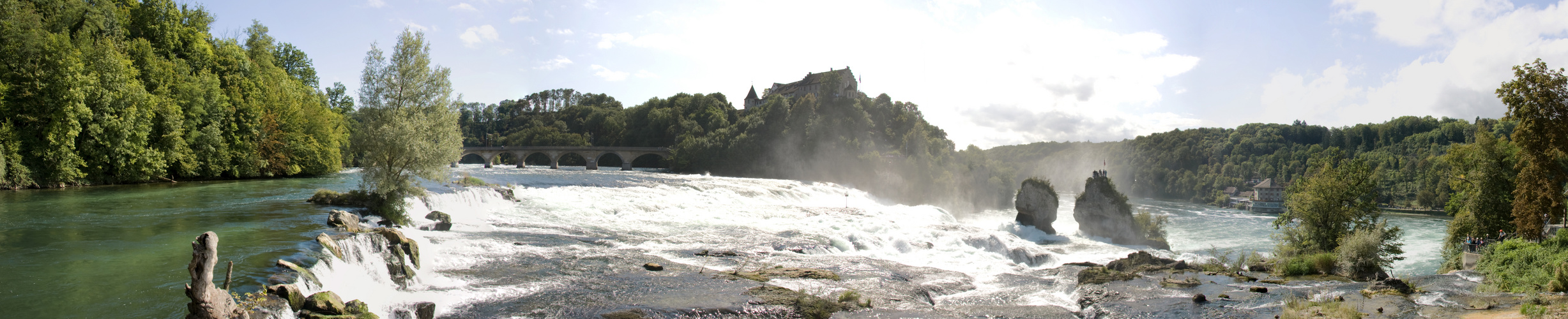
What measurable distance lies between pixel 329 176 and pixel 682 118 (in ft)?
226

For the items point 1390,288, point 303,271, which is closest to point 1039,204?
point 1390,288

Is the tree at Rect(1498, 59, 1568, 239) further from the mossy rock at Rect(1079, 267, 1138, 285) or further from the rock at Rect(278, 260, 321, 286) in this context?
the rock at Rect(278, 260, 321, 286)

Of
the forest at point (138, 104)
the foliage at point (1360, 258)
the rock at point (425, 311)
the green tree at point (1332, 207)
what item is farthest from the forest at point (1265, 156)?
the forest at point (138, 104)

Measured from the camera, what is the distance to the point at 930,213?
144ft

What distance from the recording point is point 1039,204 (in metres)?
43.2

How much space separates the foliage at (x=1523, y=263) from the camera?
1577cm

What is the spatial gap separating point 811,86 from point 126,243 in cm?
10774

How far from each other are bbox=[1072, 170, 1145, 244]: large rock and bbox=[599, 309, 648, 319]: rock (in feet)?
113

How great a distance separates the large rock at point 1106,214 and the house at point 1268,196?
157 feet

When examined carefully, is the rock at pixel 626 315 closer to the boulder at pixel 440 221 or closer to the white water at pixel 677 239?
the white water at pixel 677 239

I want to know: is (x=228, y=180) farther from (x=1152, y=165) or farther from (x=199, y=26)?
(x=1152, y=165)

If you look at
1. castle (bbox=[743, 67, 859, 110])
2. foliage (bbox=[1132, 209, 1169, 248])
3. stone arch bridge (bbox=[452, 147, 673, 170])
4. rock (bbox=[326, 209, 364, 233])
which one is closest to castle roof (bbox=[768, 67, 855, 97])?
castle (bbox=[743, 67, 859, 110])

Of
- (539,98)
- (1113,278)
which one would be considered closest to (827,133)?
(1113,278)

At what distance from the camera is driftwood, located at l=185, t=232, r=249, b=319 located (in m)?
6.73
